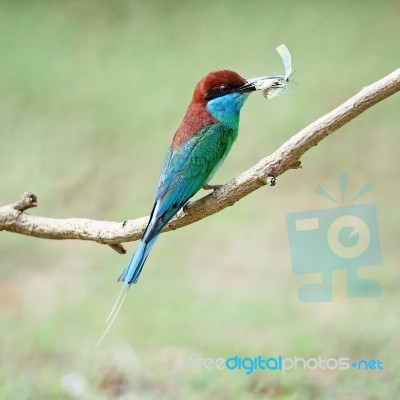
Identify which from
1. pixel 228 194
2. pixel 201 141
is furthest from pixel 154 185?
pixel 228 194

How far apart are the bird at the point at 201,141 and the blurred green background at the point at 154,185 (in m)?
1.06

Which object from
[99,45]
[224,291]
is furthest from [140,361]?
[99,45]

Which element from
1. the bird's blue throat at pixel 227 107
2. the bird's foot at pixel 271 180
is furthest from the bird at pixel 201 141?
the bird's foot at pixel 271 180

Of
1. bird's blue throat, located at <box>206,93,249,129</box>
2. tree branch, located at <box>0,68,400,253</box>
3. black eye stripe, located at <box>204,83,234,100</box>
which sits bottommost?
tree branch, located at <box>0,68,400,253</box>

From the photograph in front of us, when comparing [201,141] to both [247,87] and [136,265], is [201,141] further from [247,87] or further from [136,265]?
[136,265]

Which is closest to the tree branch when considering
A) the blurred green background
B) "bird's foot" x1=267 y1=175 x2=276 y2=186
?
"bird's foot" x1=267 y1=175 x2=276 y2=186

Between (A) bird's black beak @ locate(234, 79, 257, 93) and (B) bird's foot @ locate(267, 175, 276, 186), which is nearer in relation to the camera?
(B) bird's foot @ locate(267, 175, 276, 186)

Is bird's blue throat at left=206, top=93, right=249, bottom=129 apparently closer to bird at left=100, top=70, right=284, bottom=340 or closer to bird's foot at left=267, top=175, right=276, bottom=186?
bird at left=100, top=70, right=284, bottom=340

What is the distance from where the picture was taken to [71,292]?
361 cm

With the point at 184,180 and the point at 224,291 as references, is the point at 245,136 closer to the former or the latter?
the point at 224,291

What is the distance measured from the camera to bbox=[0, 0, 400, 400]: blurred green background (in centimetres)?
294

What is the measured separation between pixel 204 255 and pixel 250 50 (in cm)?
123

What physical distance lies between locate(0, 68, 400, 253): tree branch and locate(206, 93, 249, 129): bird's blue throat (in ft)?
0.69

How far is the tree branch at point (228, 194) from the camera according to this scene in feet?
5.55
